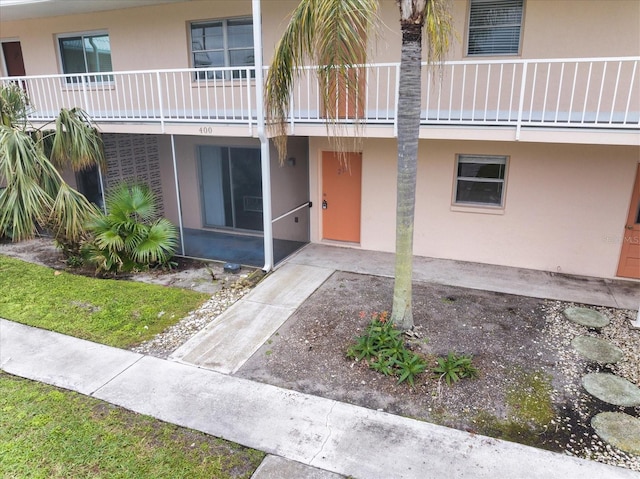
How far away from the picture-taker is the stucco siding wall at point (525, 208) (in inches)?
322

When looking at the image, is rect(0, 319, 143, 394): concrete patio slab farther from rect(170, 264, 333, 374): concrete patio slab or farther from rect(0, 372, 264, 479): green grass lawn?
rect(170, 264, 333, 374): concrete patio slab

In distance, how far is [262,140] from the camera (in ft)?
27.2

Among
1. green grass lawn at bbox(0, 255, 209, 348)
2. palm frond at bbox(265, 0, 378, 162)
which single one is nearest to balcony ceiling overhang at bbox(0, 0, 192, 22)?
green grass lawn at bbox(0, 255, 209, 348)

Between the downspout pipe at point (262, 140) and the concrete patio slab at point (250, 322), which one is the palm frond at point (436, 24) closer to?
the downspout pipe at point (262, 140)

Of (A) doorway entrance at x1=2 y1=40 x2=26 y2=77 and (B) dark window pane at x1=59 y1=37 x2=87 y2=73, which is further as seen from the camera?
(A) doorway entrance at x1=2 y1=40 x2=26 y2=77

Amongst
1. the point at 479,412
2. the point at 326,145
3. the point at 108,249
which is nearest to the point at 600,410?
the point at 479,412

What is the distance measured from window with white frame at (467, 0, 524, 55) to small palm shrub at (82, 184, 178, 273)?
7061 millimetres

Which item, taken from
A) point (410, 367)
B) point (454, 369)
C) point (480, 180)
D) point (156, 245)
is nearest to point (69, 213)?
point (156, 245)

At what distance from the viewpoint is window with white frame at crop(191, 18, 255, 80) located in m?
10.1

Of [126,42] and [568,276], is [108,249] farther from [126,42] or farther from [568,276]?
[568,276]

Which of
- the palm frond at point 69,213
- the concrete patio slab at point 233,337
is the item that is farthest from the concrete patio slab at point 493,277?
the palm frond at point 69,213

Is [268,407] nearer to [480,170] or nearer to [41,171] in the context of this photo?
[480,170]

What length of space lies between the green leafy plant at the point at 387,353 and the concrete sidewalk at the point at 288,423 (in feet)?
2.49

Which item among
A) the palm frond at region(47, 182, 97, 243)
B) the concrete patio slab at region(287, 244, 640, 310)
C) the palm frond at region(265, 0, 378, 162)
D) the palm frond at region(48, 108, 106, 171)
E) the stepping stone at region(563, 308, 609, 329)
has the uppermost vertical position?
the palm frond at region(265, 0, 378, 162)
